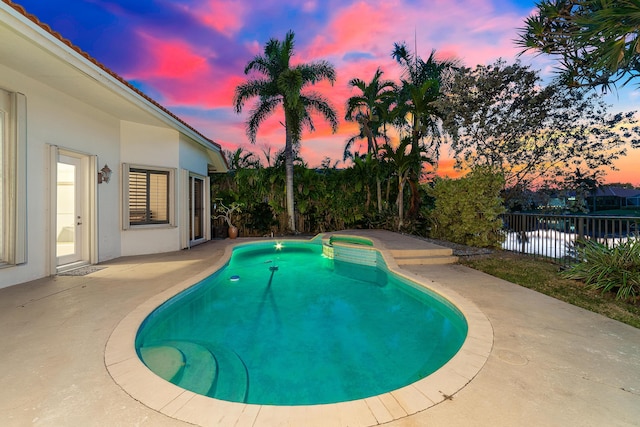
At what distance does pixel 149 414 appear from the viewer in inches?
76.7

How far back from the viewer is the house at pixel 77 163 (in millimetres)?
4754

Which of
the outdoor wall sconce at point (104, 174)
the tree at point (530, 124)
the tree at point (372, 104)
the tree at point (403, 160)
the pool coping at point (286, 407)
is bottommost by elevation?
the pool coping at point (286, 407)

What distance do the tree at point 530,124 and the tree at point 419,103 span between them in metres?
1.01

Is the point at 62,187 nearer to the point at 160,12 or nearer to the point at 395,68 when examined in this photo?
the point at 160,12

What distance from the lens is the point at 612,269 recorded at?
4.74 m

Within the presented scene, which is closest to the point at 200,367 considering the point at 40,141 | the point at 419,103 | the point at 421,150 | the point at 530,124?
the point at 40,141

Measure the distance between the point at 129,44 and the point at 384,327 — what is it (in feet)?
40.6

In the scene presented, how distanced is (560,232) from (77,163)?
11.3m

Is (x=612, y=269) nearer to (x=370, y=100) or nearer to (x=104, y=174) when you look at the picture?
(x=104, y=174)

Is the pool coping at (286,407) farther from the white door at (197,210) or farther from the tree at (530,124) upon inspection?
the tree at (530,124)

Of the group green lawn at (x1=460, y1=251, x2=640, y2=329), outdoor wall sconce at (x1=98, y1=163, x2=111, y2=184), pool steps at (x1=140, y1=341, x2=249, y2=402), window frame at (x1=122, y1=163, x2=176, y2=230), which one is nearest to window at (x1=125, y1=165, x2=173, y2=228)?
window frame at (x1=122, y1=163, x2=176, y2=230)

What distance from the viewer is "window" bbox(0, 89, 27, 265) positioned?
190 inches

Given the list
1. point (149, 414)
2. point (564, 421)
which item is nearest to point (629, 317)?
point (564, 421)

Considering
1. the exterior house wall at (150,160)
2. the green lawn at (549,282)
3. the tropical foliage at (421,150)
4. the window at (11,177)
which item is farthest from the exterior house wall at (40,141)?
the green lawn at (549,282)
